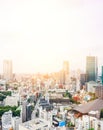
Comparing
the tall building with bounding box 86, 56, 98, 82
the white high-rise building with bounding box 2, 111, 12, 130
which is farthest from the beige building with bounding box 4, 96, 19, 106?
the tall building with bounding box 86, 56, 98, 82

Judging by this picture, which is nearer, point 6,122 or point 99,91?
point 6,122

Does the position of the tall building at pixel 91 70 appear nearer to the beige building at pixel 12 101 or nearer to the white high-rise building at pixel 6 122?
the beige building at pixel 12 101

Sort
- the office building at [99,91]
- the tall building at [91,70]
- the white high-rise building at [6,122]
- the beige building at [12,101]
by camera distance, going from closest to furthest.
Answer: the white high-rise building at [6,122]
the beige building at [12,101]
the office building at [99,91]
the tall building at [91,70]

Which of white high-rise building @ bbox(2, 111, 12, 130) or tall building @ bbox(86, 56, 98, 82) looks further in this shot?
tall building @ bbox(86, 56, 98, 82)

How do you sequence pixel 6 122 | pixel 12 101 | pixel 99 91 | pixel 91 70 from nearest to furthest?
pixel 6 122 < pixel 12 101 < pixel 99 91 < pixel 91 70

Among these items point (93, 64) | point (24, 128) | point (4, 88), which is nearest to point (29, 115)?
point (24, 128)

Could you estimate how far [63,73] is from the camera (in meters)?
9.30

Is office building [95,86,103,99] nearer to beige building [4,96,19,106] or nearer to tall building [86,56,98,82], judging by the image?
beige building [4,96,19,106]

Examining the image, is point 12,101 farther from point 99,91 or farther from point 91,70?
point 91,70

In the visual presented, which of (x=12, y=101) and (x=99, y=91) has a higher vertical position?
(x=99, y=91)

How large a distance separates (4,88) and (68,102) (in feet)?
9.75

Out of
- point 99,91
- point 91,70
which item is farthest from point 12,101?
point 91,70

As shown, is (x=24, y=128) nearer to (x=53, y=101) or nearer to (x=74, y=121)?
(x=74, y=121)

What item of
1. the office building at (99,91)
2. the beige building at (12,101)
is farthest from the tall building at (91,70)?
the beige building at (12,101)
